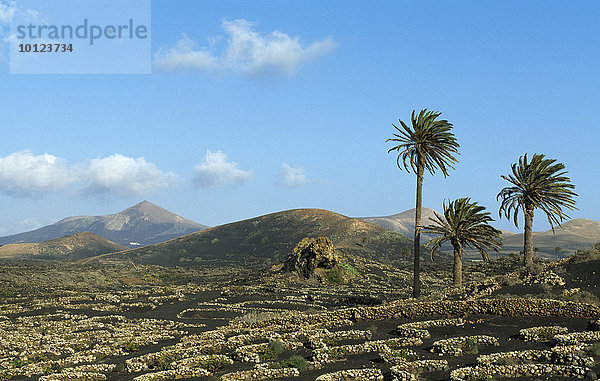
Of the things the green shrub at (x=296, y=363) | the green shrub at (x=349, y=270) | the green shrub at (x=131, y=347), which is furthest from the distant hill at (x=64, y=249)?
the green shrub at (x=296, y=363)

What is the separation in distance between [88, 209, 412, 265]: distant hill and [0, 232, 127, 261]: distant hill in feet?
109

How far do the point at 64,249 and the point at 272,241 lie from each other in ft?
307

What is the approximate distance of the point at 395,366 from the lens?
1814 centimetres

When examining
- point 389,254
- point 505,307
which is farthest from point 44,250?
point 505,307

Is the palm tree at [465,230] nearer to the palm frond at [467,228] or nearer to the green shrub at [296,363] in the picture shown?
the palm frond at [467,228]

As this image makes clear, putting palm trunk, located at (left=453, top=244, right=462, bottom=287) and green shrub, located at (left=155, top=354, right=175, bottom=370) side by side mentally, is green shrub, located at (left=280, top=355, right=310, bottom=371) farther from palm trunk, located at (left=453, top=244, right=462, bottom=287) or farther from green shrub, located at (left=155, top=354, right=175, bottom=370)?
palm trunk, located at (left=453, top=244, right=462, bottom=287)

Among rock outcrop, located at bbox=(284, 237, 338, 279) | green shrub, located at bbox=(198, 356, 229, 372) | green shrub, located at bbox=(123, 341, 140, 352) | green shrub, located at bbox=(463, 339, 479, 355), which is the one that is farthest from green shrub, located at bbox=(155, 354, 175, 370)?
rock outcrop, located at bbox=(284, 237, 338, 279)

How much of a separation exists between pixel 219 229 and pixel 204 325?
439 feet

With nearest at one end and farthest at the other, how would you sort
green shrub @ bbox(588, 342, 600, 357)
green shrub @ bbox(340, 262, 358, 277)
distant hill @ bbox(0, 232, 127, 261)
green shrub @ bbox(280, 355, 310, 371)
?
green shrub @ bbox(588, 342, 600, 357)
green shrub @ bbox(280, 355, 310, 371)
green shrub @ bbox(340, 262, 358, 277)
distant hill @ bbox(0, 232, 127, 261)

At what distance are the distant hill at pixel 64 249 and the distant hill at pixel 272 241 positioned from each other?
33.2m

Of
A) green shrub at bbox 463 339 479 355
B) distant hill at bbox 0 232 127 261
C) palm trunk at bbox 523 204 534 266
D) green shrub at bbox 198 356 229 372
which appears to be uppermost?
palm trunk at bbox 523 204 534 266

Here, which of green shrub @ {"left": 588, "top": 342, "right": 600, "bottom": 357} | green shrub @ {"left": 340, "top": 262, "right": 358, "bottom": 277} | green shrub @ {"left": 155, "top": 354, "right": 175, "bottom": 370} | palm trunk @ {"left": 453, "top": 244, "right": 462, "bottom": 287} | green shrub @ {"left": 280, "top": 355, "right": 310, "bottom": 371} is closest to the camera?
green shrub @ {"left": 588, "top": 342, "right": 600, "bottom": 357}

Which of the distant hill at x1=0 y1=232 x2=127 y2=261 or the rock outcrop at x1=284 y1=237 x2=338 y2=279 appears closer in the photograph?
the rock outcrop at x1=284 y1=237 x2=338 y2=279

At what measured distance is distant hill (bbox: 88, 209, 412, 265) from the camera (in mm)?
124312
